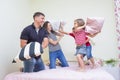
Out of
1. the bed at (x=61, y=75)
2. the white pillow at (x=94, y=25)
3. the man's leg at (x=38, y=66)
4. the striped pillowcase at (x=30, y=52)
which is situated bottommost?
the bed at (x=61, y=75)

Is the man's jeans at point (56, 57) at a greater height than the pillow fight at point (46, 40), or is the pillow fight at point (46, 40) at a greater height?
the pillow fight at point (46, 40)

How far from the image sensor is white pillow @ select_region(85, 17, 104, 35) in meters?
2.73

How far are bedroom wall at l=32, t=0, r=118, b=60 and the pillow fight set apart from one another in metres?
0.49

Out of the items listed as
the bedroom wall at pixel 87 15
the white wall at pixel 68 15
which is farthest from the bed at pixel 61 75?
the bedroom wall at pixel 87 15

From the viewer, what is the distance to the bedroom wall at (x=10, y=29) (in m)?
2.74

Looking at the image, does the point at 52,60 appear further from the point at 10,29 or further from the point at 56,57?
the point at 10,29

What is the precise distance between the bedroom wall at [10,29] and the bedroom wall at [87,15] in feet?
1.41

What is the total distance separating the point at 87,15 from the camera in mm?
3439

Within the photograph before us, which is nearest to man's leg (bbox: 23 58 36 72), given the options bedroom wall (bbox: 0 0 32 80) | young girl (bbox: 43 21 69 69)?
bedroom wall (bbox: 0 0 32 80)

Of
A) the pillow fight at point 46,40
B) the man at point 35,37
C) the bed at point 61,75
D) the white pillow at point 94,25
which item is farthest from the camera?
the white pillow at point 94,25

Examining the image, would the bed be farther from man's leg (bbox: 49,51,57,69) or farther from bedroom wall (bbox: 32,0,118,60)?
bedroom wall (bbox: 32,0,118,60)

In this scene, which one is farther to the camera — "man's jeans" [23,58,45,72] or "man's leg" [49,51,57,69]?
"man's leg" [49,51,57,69]

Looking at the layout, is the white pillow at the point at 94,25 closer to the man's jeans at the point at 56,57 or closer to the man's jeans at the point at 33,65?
the man's jeans at the point at 56,57

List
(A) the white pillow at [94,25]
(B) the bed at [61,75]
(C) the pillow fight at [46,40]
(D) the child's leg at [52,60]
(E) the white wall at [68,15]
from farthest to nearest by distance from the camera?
(E) the white wall at [68,15] → (D) the child's leg at [52,60] → (A) the white pillow at [94,25] → (C) the pillow fight at [46,40] → (B) the bed at [61,75]
